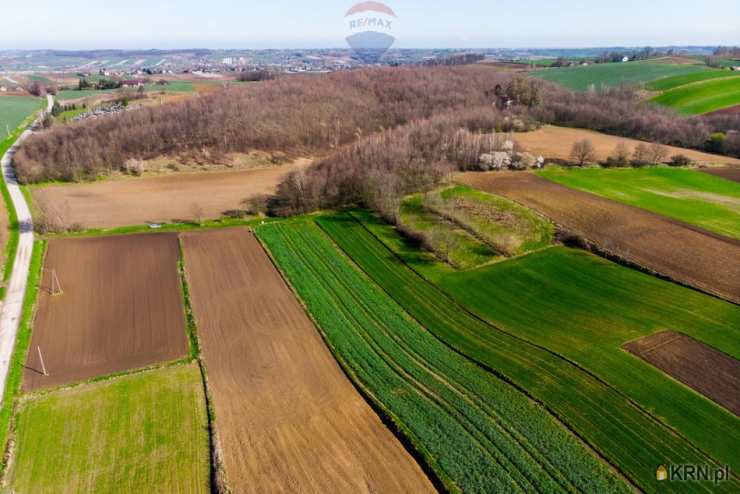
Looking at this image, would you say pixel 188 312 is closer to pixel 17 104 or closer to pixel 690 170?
pixel 690 170

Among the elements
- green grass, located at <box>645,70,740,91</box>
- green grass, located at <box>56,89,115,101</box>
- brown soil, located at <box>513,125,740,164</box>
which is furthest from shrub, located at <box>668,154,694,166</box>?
green grass, located at <box>56,89,115,101</box>

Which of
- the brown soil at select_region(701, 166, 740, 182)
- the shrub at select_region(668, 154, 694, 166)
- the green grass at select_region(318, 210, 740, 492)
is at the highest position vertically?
the shrub at select_region(668, 154, 694, 166)

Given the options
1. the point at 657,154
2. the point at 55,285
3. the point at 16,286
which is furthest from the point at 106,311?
the point at 657,154

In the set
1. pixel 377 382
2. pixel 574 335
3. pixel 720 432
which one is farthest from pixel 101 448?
pixel 720 432

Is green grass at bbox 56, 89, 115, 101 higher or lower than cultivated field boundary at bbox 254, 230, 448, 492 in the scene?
higher

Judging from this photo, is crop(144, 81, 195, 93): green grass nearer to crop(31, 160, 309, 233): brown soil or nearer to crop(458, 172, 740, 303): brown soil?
crop(31, 160, 309, 233): brown soil

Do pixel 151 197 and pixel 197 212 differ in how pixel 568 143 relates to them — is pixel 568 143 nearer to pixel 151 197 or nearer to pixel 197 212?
pixel 197 212
